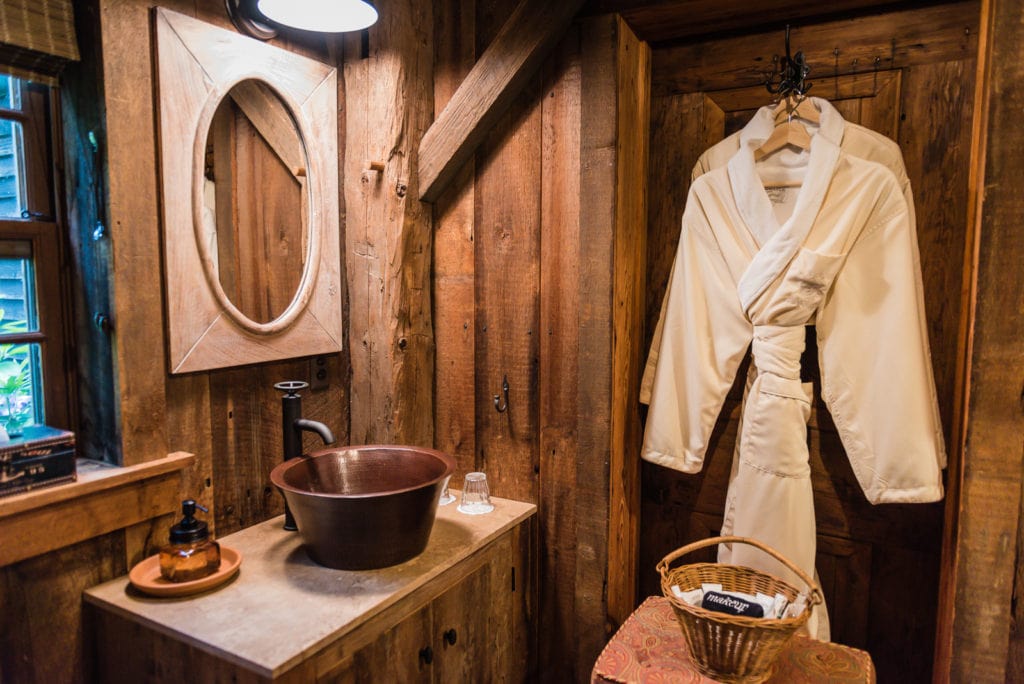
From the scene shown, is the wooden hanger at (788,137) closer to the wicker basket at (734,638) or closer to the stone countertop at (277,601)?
the wicker basket at (734,638)

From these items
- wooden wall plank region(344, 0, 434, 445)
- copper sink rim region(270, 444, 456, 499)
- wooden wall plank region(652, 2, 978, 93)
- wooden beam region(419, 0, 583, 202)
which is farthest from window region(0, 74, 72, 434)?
wooden wall plank region(652, 2, 978, 93)

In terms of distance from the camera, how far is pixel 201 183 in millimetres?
1393

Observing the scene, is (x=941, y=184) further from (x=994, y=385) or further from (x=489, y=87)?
(x=489, y=87)

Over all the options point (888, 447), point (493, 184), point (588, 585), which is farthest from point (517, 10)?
point (588, 585)

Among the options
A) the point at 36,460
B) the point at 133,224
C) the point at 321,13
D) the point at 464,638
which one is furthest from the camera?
the point at 464,638

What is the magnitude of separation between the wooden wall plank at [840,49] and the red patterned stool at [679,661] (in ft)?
4.14

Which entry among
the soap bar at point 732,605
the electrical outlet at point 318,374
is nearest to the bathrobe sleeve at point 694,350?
the soap bar at point 732,605

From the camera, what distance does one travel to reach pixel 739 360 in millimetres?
1610

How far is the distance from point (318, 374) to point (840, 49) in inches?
58.9

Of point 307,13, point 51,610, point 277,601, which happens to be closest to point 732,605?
point 277,601

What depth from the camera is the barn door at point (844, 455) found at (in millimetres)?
1492

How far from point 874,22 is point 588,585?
149 centimetres

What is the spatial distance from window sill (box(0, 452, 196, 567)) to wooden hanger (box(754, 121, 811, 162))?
4.77 ft

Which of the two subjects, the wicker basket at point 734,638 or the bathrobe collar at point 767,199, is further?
the bathrobe collar at point 767,199
